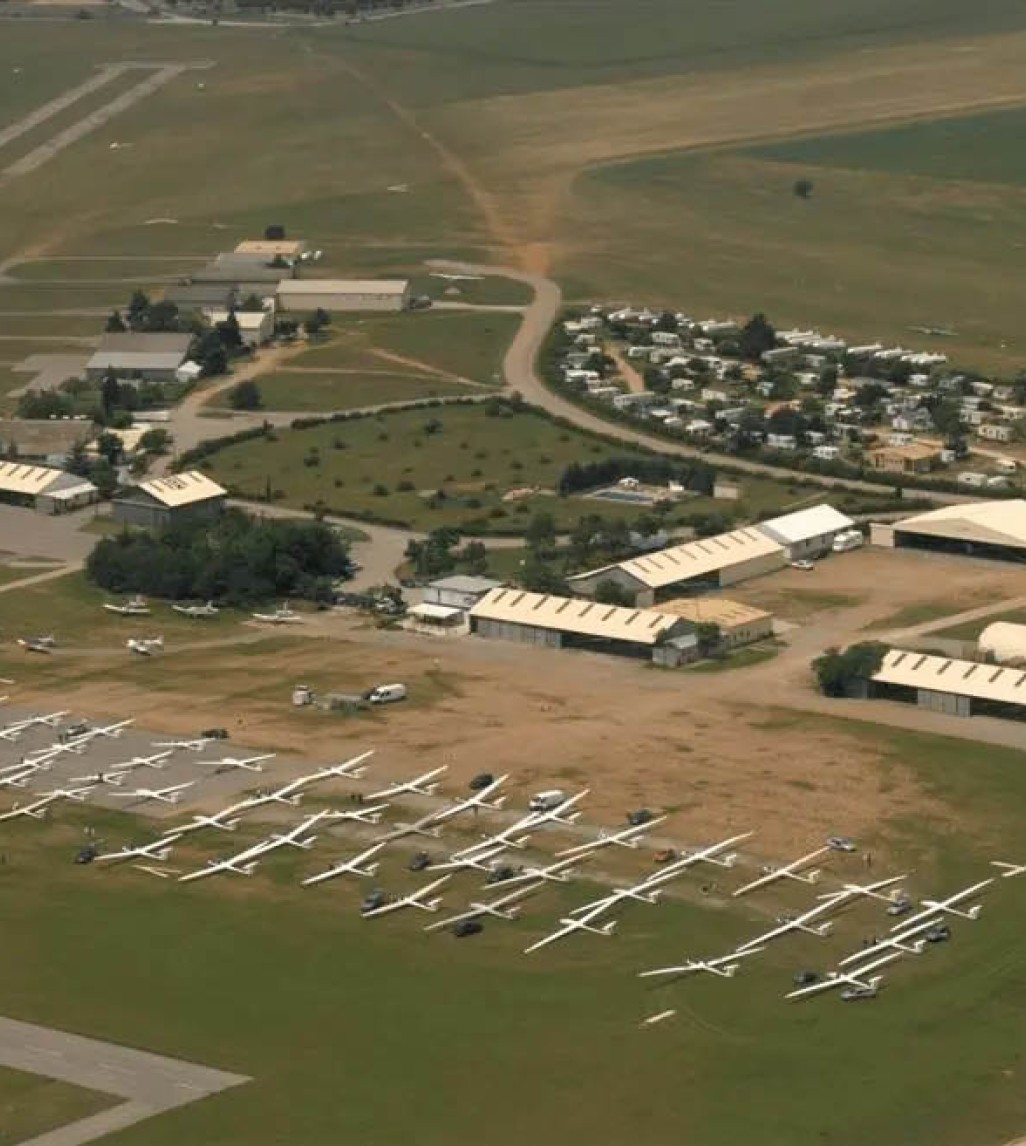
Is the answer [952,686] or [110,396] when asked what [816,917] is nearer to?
[952,686]

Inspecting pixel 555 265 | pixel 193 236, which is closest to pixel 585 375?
pixel 555 265

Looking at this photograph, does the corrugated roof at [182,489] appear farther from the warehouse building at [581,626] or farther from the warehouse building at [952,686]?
the warehouse building at [952,686]

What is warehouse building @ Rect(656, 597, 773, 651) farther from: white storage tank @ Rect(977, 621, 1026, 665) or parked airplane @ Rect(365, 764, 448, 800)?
parked airplane @ Rect(365, 764, 448, 800)

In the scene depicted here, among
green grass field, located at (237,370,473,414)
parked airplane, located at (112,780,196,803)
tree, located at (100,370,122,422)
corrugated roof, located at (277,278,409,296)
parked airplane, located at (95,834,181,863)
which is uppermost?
corrugated roof, located at (277,278,409,296)

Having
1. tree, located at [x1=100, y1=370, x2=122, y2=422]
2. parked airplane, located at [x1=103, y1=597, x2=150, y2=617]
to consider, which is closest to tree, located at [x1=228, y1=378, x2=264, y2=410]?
tree, located at [x1=100, y1=370, x2=122, y2=422]

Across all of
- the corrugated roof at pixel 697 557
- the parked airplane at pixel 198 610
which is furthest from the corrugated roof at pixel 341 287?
the parked airplane at pixel 198 610
